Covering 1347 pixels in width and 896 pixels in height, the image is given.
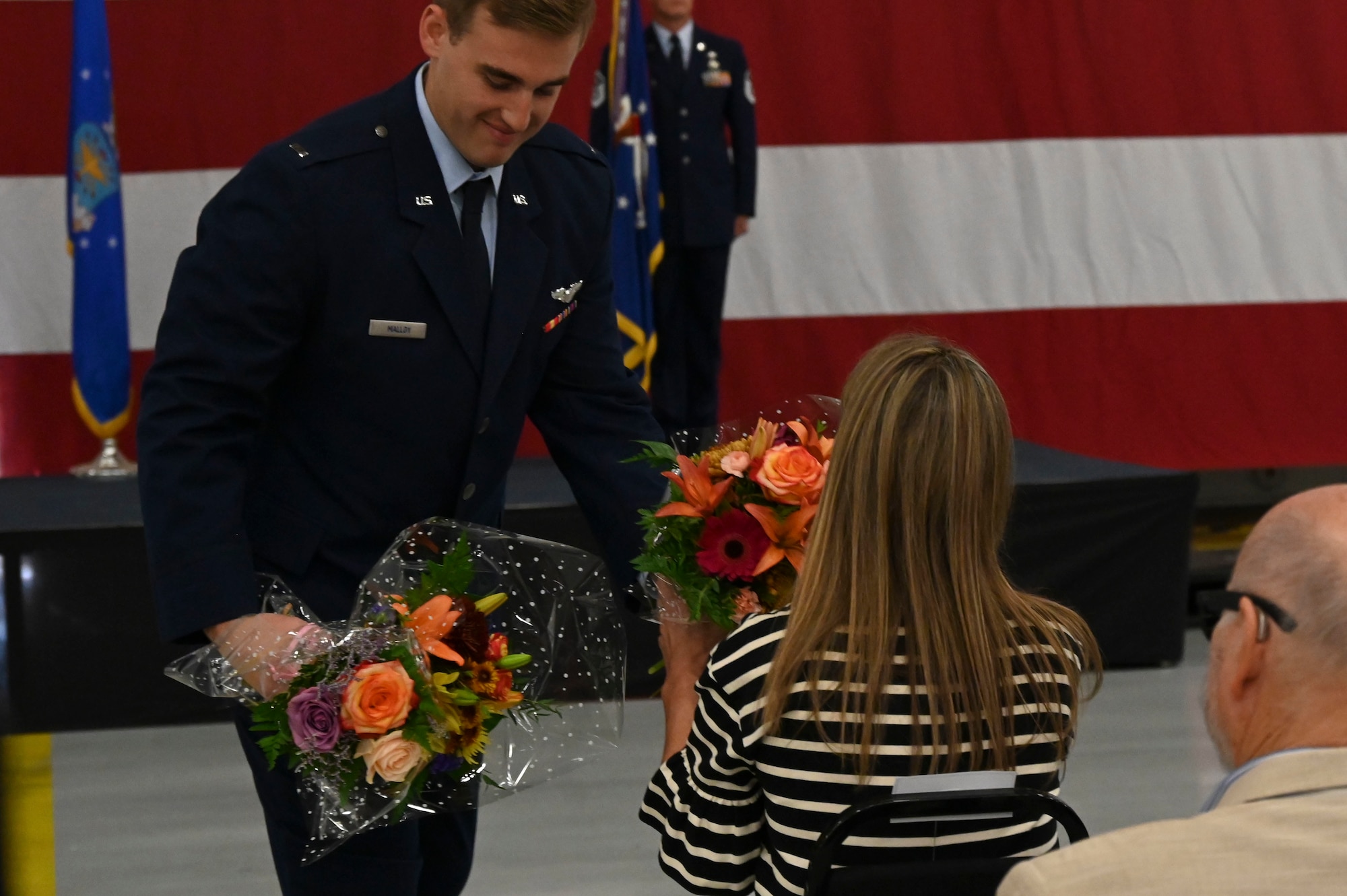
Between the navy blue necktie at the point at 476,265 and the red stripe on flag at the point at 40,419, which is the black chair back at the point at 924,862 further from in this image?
the red stripe on flag at the point at 40,419

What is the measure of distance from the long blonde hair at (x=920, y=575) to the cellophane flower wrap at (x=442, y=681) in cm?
29

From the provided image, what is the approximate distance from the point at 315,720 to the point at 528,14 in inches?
27.0

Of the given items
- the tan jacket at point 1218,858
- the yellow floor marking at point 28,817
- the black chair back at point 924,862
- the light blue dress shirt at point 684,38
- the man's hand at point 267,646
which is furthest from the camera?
the light blue dress shirt at point 684,38

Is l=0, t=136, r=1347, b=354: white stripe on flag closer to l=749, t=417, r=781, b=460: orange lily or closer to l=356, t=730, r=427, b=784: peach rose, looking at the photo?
l=749, t=417, r=781, b=460: orange lily

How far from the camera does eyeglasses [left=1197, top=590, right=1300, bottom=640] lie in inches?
38.9

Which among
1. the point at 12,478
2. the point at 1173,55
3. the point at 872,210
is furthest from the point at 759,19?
the point at 12,478

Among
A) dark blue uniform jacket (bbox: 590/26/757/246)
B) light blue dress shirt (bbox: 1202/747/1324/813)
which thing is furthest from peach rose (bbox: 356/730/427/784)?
dark blue uniform jacket (bbox: 590/26/757/246)

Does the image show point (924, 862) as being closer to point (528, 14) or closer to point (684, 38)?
point (528, 14)

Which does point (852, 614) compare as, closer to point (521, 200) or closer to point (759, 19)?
point (521, 200)

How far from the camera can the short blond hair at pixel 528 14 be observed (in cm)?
148

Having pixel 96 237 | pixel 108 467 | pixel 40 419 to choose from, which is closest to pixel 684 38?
pixel 96 237

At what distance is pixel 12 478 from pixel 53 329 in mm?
553

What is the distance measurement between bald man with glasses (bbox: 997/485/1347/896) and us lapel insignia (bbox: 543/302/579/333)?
84cm

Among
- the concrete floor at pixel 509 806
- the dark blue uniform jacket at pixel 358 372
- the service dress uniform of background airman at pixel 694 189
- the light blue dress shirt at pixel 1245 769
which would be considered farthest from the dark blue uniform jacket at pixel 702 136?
the light blue dress shirt at pixel 1245 769
